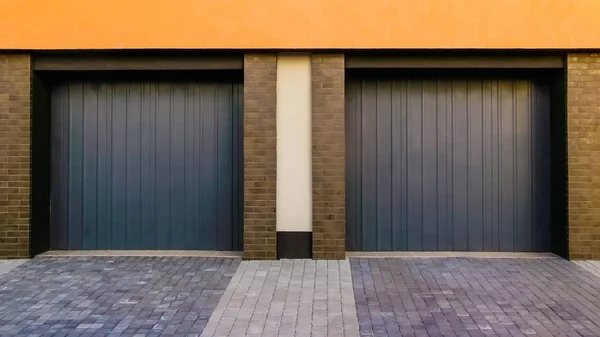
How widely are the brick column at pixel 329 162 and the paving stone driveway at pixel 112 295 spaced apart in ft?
4.46

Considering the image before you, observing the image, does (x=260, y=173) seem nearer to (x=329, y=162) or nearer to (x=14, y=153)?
(x=329, y=162)

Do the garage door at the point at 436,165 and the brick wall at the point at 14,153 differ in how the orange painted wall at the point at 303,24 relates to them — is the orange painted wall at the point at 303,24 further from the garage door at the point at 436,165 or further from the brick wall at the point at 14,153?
the garage door at the point at 436,165

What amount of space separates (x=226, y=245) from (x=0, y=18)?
176 inches

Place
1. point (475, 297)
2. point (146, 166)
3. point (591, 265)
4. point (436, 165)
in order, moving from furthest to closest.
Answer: point (146, 166) < point (436, 165) < point (591, 265) < point (475, 297)

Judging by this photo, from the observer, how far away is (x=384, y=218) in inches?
330

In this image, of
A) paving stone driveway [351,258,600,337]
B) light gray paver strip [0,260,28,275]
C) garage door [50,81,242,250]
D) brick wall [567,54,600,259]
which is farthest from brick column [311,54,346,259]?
light gray paver strip [0,260,28,275]

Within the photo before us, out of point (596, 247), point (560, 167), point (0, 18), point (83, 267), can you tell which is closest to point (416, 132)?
point (560, 167)

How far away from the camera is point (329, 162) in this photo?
25.7 feet

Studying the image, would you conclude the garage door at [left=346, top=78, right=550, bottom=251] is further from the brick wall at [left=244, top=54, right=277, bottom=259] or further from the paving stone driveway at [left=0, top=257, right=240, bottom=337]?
the paving stone driveway at [left=0, top=257, right=240, bottom=337]

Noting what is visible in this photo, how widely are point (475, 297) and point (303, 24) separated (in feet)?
13.6

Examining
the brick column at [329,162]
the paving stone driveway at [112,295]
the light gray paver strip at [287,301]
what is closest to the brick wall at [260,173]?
the light gray paver strip at [287,301]

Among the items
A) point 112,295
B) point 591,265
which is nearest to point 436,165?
point 591,265

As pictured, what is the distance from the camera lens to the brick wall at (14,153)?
796cm

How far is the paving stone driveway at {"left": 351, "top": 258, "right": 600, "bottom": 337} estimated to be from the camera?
512 centimetres
